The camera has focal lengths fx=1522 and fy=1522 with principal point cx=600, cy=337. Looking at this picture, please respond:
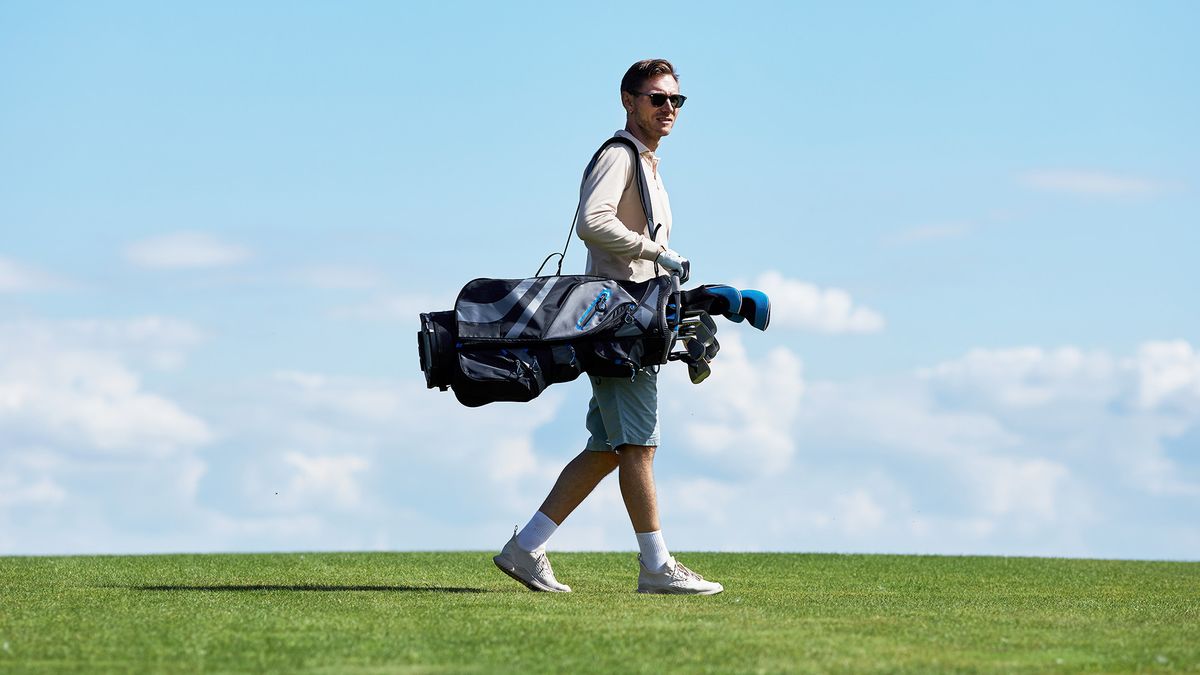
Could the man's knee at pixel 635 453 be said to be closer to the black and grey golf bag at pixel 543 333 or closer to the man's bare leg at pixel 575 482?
the man's bare leg at pixel 575 482

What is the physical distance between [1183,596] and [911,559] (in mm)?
2427

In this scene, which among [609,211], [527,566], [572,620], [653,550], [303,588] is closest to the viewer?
[572,620]

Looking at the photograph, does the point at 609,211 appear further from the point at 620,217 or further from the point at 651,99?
the point at 651,99

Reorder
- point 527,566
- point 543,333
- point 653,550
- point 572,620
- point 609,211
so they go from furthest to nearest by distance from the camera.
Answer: point 527,566 < point 653,550 < point 609,211 < point 543,333 < point 572,620

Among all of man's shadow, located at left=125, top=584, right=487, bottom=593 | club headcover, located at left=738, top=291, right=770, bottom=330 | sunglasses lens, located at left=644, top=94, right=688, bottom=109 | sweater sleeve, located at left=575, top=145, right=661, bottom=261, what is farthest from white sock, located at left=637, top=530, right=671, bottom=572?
sunglasses lens, located at left=644, top=94, right=688, bottom=109

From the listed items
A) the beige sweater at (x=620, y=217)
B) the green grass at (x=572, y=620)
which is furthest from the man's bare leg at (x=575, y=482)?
the beige sweater at (x=620, y=217)

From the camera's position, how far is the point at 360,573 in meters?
8.21

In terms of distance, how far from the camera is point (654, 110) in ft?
22.4

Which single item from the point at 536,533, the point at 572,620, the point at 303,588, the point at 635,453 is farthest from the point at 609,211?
the point at 303,588

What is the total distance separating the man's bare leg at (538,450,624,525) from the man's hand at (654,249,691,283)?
2.96 feet

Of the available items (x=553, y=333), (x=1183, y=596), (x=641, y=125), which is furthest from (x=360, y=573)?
(x=1183, y=596)

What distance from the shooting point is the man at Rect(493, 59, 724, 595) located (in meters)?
6.62

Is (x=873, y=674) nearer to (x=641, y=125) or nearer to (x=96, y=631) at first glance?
(x=96, y=631)

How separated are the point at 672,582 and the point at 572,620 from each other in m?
1.43
